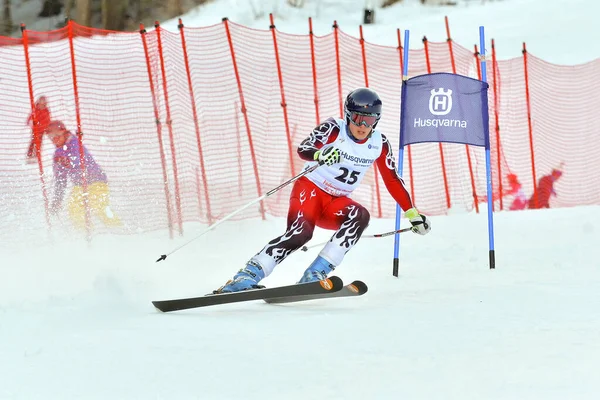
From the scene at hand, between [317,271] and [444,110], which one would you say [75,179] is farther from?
[317,271]

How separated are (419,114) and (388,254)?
5.67 feet

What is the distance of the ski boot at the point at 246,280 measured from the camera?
5215mm

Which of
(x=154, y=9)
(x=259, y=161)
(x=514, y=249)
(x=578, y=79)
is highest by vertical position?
(x=154, y=9)

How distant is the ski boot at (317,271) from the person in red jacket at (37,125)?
407cm

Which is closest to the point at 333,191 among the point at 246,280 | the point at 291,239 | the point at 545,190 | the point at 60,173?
the point at 291,239

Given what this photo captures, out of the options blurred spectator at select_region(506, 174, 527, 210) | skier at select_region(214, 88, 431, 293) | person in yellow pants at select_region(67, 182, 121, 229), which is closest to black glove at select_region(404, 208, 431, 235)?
skier at select_region(214, 88, 431, 293)

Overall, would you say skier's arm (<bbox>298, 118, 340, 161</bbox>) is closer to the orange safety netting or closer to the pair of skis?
the pair of skis

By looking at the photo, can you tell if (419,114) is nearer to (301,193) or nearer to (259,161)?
(301,193)

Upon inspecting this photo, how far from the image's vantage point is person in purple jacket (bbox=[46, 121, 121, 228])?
8.62 m

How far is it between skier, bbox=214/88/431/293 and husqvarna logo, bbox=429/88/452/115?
1.08 metres

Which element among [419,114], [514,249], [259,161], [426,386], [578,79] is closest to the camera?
[426,386]

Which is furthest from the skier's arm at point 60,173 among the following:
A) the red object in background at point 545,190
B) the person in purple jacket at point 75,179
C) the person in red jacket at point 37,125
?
the red object in background at point 545,190

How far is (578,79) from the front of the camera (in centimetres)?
1367

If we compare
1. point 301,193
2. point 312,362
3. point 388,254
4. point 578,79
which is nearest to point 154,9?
point 578,79
